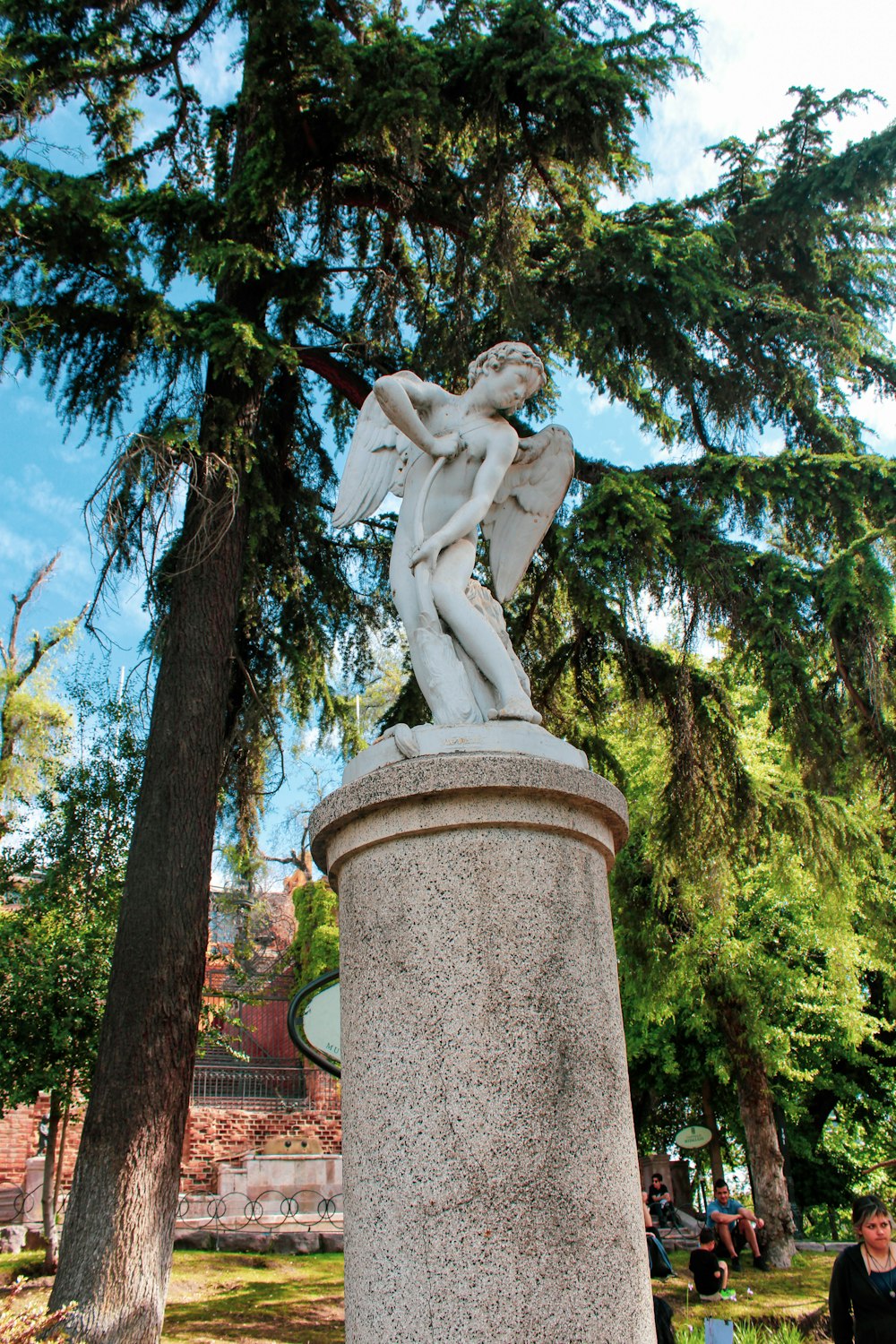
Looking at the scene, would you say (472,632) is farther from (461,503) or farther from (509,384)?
(509,384)

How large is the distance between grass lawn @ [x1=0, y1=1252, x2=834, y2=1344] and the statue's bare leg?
574cm

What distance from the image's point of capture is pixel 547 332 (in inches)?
375

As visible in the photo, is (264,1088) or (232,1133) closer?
(232,1133)

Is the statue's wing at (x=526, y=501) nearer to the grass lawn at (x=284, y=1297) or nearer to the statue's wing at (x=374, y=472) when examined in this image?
the statue's wing at (x=374, y=472)

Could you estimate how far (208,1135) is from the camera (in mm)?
20141

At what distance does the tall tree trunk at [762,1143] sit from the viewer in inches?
526

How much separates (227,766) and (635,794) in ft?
20.3

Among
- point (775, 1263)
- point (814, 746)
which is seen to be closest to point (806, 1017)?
point (775, 1263)

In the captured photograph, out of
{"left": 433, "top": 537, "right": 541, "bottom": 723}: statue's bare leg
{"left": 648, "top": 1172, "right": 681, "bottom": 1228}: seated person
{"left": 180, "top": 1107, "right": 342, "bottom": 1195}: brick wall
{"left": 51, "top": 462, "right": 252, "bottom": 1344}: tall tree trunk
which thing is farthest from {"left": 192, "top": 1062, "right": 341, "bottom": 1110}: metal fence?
{"left": 433, "top": 537, "right": 541, "bottom": 723}: statue's bare leg

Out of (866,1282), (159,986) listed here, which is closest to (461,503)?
(866,1282)

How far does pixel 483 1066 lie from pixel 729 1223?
10615 millimetres

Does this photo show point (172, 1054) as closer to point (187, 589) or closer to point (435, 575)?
point (187, 589)

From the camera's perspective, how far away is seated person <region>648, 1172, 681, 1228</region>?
17.0 m

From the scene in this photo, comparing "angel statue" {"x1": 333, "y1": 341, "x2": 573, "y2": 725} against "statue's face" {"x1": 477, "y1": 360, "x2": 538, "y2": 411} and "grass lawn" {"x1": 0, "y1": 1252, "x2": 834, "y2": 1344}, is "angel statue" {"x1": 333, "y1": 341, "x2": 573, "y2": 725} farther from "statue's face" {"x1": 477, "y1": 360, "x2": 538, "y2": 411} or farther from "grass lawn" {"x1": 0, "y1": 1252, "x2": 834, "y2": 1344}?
"grass lawn" {"x1": 0, "y1": 1252, "x2": 834, "y2": 1344}
